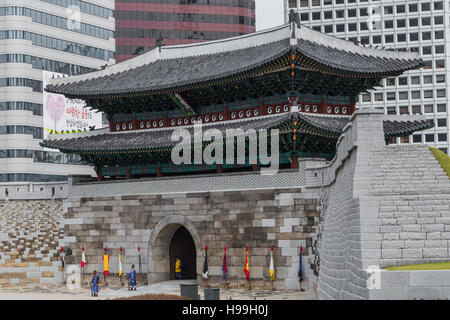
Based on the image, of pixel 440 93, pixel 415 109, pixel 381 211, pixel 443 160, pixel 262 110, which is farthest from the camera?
pixel 415 109

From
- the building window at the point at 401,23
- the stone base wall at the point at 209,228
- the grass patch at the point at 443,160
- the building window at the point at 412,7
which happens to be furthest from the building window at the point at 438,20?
the grass patch at the point at 443,160

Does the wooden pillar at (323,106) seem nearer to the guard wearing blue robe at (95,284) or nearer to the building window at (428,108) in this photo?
the guard wearing blue robe at (95,284)

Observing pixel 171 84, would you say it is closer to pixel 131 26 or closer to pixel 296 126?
pixel 296 126

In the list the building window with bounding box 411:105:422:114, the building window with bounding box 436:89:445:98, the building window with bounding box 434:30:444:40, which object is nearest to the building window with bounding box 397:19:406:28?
the building window with bounding box 434:30:444:40

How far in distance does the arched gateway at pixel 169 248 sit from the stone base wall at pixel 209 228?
6 cm

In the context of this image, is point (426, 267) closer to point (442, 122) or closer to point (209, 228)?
point (209, 228)

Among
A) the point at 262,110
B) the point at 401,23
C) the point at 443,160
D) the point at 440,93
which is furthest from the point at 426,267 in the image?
the point at 401,23

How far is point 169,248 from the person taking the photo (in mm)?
42969

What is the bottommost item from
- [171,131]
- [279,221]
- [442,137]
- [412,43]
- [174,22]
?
[279,221]

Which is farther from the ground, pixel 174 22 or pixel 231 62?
pixel 174 22

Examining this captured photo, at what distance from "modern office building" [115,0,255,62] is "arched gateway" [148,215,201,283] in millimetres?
64052

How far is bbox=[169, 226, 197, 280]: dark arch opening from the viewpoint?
43.9 metres

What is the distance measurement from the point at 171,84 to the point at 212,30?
65.9m

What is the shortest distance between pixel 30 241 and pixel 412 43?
60.3 metres
